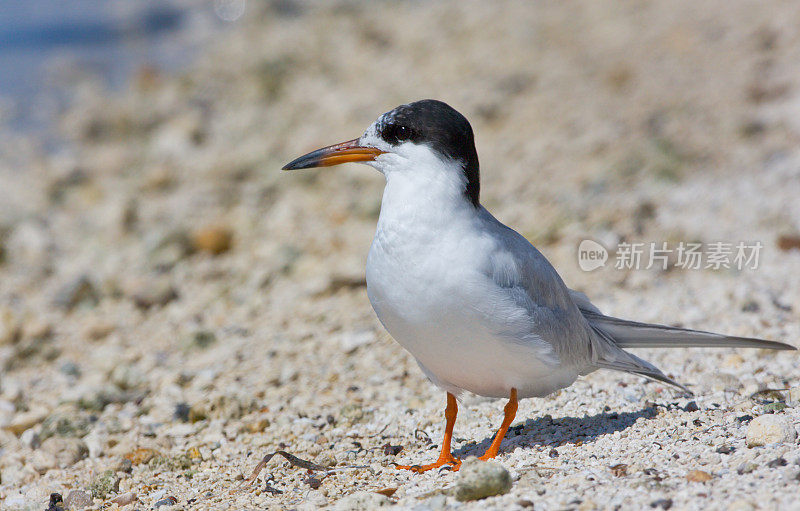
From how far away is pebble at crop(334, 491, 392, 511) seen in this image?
2.87 metres

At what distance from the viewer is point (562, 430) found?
141 inches

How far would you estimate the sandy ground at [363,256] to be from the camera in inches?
134

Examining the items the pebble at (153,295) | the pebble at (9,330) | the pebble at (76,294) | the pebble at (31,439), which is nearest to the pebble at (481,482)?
the pebble at (31,439)

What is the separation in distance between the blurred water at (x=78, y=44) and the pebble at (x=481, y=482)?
9108 mm

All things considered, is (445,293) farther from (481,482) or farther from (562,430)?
(562,430)

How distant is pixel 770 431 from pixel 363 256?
3.37 m

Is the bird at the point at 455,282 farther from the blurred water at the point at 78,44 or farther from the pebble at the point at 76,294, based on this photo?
the blurred water at the point at 78,44

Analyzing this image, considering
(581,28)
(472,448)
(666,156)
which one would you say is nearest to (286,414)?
(472,448)

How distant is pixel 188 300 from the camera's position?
19.4 feet

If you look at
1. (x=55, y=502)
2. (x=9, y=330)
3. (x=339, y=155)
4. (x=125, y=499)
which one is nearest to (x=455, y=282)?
(x=339, y=155)

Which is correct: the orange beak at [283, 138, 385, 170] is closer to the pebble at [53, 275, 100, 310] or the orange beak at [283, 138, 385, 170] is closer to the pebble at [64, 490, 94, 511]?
the pebble at [64, 490, 94, 511]

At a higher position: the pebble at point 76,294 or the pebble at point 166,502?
the pebble at point 76,294

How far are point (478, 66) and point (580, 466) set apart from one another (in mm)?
7279

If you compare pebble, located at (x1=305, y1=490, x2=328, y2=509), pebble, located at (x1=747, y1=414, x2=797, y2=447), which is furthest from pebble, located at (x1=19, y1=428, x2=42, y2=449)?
pebble, located at (x1=747, y1=414, x2=797, y2=447)
